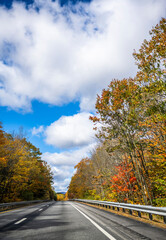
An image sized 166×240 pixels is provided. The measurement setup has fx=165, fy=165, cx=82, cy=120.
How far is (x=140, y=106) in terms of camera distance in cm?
1032

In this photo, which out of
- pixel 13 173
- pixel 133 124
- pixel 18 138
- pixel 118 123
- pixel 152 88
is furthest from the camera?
pixel 18 138

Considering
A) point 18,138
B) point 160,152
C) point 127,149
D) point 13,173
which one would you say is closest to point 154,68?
point 127,149

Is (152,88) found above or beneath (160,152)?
above

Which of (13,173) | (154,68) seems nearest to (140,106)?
(154,68)

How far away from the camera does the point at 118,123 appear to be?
12547 millimetres

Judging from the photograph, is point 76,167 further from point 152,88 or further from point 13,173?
point 152,88

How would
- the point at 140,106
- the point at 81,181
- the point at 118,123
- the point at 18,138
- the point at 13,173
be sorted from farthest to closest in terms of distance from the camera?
the point at 81,181 < the point at 18,138 < the point at 13,173 < the point at 118,123 < the point at 140,106

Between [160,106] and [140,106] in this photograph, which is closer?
[160,106]

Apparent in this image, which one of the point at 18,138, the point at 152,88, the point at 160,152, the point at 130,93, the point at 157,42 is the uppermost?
the point at 18,138

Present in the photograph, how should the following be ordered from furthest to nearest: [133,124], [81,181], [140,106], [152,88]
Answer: [81,181], [133,124], [140,106], [152,88]

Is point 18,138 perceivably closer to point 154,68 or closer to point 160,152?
point 160,152

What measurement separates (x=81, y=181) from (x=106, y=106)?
1600 inches

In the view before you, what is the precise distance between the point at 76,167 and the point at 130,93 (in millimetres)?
45378

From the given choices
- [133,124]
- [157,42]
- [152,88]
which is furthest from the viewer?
[133,124]
